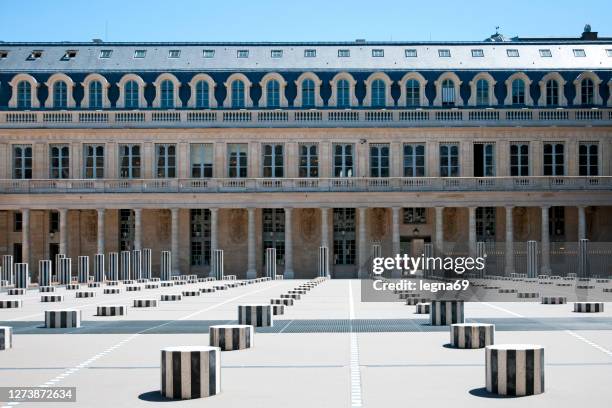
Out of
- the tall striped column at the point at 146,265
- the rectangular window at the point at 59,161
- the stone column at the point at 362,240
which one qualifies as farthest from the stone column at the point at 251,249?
the rectangular window at the point at 59,161

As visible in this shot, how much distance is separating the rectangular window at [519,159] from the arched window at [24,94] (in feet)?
126

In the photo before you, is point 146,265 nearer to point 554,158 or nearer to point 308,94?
point 308,94

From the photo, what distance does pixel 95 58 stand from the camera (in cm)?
8725

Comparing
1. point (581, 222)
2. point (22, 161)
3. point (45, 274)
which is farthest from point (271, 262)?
point (581, 222)

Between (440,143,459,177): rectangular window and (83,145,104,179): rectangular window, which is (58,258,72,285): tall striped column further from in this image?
(440,143,459,177): rectangular window

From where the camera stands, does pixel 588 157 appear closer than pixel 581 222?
No

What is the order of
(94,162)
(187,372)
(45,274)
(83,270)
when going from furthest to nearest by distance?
(94,162)
(83,270)
(45,274)
(187,372)

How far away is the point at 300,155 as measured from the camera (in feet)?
277

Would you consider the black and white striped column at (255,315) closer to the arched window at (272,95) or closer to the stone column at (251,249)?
the stone column at (251,249)

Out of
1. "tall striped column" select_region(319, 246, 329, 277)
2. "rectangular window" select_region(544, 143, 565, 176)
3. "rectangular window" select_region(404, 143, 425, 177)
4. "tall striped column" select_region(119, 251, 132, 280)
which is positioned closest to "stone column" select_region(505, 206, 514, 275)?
"rectangular window" select_region(544, 143, 565, 176)

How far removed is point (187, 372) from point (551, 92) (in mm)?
72885

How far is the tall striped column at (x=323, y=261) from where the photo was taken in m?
74.9

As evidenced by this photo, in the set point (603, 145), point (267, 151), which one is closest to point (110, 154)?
point (267, 151)

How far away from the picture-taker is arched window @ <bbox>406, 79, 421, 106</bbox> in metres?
84.8
